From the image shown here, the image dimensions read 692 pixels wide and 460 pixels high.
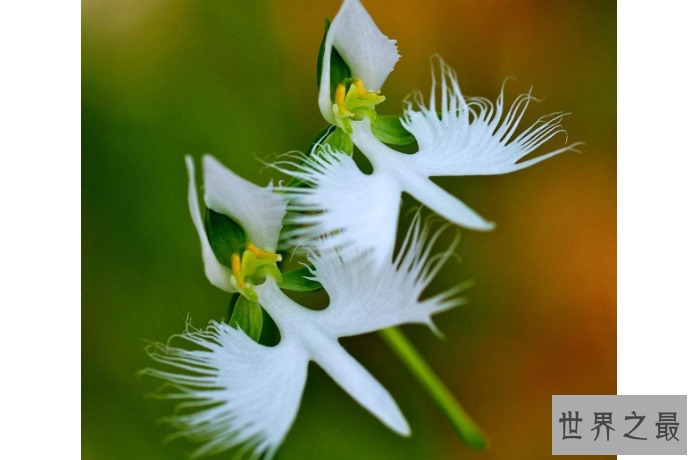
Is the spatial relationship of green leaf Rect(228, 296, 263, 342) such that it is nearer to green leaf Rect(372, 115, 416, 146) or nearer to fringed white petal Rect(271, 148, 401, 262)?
fringed white petal Rect(271, 148, 401, 262)

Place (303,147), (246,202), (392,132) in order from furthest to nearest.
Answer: (303,147) → (392,132) → (246,202)

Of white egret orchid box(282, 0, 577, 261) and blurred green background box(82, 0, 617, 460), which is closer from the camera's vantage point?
white egret orchid box(282, 0, 577, 261)

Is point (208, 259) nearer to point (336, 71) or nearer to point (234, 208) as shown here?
point (234, 208)

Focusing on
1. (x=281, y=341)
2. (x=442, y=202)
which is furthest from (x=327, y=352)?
(x=442, y=202)

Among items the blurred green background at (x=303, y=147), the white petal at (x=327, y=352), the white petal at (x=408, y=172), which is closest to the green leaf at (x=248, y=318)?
the white petal at (x=327, y=352)

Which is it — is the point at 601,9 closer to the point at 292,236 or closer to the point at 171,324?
the point at 292,236

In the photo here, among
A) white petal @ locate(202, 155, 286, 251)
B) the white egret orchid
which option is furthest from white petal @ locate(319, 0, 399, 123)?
white petal @ locate(202, 155, 286, 251)

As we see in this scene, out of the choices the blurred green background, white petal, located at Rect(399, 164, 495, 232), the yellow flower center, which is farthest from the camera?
the blurred green background

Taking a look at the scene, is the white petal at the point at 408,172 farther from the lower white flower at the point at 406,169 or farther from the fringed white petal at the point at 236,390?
the fringed white petal at the point at 236,390
